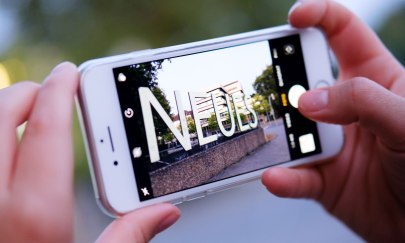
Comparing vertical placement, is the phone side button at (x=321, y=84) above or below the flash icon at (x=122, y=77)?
below

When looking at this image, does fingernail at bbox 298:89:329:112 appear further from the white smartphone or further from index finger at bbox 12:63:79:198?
index finger at bbox 12:63:79:198

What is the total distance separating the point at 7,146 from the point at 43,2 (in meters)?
1.83

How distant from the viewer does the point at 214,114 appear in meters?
0.64

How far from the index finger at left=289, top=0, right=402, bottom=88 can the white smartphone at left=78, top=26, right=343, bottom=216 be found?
0.27ft

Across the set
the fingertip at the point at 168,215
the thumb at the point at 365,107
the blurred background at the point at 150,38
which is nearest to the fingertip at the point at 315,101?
the thumb at the point at 365,107

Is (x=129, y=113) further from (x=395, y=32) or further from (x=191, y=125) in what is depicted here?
(x=395, y=32)

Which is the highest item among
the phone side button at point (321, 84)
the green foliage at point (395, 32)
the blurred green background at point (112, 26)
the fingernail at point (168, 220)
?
the blurred green background at point (112, 26)

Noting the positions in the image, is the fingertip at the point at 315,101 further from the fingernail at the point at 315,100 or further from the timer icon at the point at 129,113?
the timer icon at the point at 129,113

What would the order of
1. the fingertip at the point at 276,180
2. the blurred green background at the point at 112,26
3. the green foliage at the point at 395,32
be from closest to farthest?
1. the fingertip at the point at 276,180
2. the blurred green background at the point at 112,26
3. the green foliage at the point at 395,32

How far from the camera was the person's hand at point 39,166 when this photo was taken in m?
0.45

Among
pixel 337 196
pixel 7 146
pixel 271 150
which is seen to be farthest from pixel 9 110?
pixel 337 196

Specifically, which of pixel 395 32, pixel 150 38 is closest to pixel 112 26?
pixel 150 38

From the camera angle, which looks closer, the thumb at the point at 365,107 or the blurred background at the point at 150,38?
the thumb at the point at 365,107

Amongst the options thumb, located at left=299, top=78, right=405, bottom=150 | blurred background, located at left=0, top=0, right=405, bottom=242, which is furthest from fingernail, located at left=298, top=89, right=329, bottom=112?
blurred background, located at left=0, top=0, right=405, bottom=242
